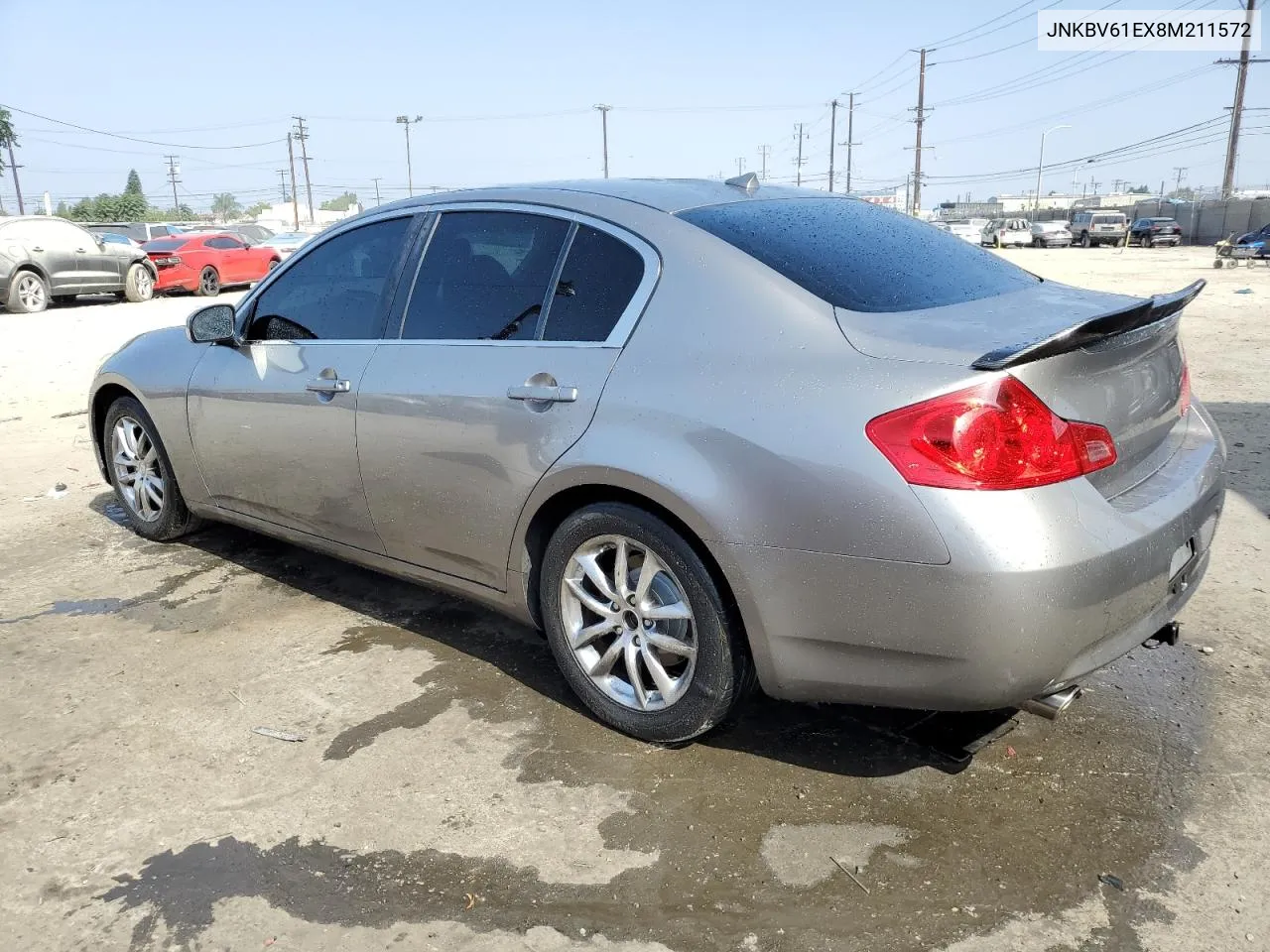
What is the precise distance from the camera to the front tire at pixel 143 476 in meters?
4.93

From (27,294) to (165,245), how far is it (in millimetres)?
5564

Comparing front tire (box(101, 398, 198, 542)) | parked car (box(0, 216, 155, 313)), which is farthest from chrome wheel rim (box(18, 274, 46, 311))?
front tire (box(101, 398, 198, 542))

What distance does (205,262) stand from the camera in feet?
69.4

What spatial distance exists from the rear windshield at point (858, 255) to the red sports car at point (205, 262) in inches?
787

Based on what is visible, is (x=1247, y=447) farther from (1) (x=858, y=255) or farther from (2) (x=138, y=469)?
(2) (x=138, y=469)

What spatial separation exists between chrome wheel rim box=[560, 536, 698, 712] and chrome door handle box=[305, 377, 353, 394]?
1.20 m

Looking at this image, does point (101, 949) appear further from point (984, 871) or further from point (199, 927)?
point (984, 871)

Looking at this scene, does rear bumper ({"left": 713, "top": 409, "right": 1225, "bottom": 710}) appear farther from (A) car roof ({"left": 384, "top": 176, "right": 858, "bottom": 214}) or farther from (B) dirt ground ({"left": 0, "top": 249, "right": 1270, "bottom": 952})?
(A) car roof ({"left": 384, "top": 176, "right": 858, "bottom": 214})

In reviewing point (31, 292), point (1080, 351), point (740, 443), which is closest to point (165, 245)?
point (31, 292)

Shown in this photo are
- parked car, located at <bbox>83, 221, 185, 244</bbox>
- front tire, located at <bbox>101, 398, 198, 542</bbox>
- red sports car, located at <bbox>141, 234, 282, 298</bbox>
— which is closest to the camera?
front tire, located at <bbox>101, 398, 198, 542</bbox>

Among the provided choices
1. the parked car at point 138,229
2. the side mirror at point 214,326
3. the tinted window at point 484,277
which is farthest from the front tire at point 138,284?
the tinted window at point 484,277

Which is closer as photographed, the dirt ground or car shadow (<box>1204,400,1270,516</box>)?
the dirt ground

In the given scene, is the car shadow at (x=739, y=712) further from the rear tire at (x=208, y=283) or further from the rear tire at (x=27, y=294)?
the rear tire at (x=208, y=283)

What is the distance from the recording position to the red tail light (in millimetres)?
2309
